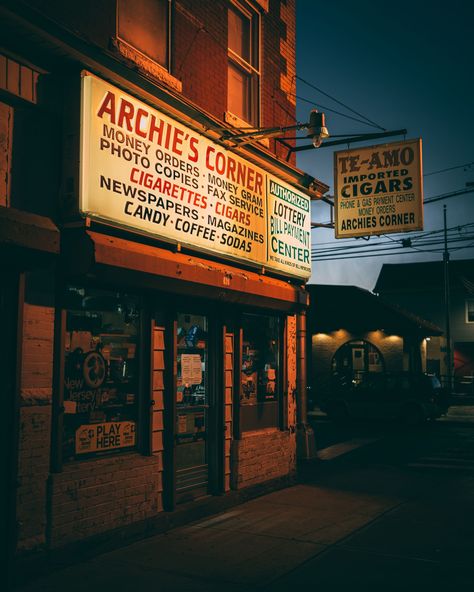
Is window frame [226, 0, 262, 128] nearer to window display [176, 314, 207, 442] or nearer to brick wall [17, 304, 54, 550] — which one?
window display [176, 314, 207, 442]

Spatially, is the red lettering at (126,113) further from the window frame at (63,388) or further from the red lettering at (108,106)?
the window frame at (63,388)

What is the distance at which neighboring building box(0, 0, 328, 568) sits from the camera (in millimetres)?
6227

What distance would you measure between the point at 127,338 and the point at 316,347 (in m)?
23.1

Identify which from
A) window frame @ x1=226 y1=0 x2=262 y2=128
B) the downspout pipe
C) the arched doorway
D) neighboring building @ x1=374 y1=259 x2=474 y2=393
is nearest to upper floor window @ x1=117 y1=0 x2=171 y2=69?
window frame @ x1=226 y1=0 x2=262 y2=128

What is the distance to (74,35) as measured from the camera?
6.48 meters

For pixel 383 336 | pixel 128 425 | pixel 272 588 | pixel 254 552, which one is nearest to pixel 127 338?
pixel 128 425

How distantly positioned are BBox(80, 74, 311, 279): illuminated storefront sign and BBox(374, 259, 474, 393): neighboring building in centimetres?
3291

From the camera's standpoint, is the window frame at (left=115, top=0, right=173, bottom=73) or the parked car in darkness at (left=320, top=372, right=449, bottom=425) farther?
the parked car in darkness at (left=320, top=372, right=449, bottom=425)

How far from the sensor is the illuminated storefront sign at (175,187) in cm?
680

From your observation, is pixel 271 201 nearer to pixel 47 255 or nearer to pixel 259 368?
pixel 259 368

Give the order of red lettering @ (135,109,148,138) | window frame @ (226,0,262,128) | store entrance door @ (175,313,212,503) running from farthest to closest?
window frame @ (226,0,262,128), store entrance door @ (175,313,212,503), red lettering @ (135,109,148,138)

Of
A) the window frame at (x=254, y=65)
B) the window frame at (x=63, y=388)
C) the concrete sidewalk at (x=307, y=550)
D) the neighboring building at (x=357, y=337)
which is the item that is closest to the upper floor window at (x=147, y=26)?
the window frame at (x=254, y=65)

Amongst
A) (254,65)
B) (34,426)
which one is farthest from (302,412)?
(34,426)

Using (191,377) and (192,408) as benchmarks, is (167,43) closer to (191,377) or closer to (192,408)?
(191,377)
